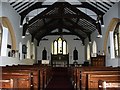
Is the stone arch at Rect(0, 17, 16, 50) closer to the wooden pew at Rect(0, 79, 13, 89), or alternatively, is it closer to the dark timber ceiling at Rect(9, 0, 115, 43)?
the dark timber ceiling at Rect(9, 0, 115, 43)

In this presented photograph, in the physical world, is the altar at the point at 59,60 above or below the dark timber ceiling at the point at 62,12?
below

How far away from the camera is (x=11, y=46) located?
496 inches

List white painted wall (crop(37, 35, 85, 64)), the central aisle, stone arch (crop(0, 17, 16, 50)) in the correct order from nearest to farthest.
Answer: the central aisle, stone arch (crop(0, 17, 16, 50)), white painted wall (crop(37, 35, 85, 64))

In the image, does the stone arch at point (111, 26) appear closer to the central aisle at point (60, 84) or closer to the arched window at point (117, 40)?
the arched window at point (117, 40)

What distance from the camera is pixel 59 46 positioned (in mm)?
24203

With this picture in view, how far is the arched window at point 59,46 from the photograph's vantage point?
79.4 ft

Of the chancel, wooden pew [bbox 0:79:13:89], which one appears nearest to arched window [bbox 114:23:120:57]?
the chancel

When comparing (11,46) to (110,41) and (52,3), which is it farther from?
(110,41)

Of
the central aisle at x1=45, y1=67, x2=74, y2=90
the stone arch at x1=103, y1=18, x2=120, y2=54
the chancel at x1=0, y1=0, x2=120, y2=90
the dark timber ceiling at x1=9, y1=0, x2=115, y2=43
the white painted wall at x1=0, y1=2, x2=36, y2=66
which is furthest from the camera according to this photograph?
the dark timber ceiling at x1=9, y1=0, x2=115, y2=43

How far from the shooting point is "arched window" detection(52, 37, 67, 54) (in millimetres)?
24203

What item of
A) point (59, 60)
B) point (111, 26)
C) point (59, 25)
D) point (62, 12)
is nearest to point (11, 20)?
point (62, 12)

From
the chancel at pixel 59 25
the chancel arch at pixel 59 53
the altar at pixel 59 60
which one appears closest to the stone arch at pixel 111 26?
the chancel at pixel 59 25

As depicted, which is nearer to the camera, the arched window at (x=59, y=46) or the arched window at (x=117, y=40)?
the arched window at (x=117, y=40)

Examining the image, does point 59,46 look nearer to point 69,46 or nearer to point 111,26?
point 69,46
